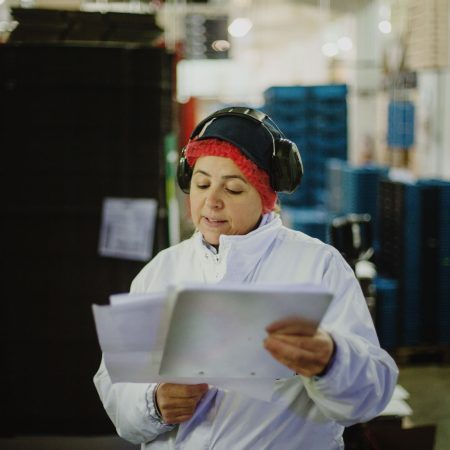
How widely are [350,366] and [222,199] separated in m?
0.56

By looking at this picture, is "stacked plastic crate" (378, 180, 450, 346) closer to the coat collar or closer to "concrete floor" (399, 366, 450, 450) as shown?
"concrete floor" (399, 366, 450, 450)

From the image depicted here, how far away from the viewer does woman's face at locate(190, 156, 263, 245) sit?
5.74 ft

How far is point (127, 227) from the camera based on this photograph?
3.95 meters

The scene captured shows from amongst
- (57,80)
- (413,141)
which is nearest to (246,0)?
(413,141)

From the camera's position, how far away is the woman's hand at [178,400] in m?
1.65

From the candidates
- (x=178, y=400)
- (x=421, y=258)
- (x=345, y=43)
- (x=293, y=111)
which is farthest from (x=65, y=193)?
(x=345, y=43)

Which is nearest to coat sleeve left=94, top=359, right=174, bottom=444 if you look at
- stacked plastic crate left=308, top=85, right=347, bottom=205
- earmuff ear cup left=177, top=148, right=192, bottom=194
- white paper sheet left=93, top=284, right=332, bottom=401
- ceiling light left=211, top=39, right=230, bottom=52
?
white paper sheet left=93, top=284, right=332, bottom=401

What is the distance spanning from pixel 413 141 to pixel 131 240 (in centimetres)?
660

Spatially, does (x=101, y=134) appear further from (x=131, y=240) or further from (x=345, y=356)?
(x=345, y=356)

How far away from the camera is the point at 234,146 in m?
1.73

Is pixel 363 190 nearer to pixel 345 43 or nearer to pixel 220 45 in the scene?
pixel 220 45

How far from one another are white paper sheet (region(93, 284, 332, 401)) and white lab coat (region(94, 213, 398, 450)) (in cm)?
15

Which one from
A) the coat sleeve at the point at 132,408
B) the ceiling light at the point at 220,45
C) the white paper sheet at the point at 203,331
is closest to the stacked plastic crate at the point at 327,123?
the ceiling light at the point at 220,45

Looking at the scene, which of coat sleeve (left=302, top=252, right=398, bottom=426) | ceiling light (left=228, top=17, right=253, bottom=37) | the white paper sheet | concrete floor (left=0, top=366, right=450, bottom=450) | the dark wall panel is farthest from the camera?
ceiling light (left=228, top=17, right=253, bottom=37)
